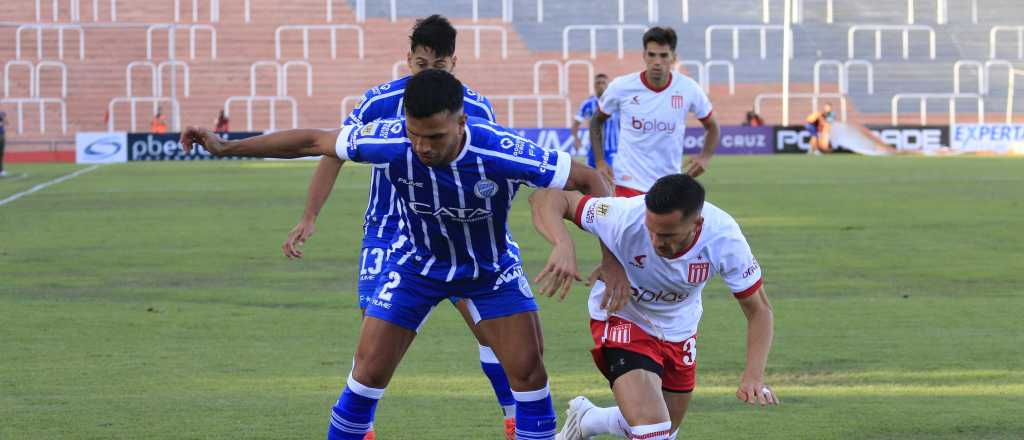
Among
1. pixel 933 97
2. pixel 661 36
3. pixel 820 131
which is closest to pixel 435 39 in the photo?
pixel 661 36

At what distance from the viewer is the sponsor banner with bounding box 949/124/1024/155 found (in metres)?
47.1

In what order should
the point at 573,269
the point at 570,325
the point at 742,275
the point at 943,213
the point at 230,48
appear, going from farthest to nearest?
the point at 230,48
the point at 943,213
the point at 570,325
the point at 742,275
the point at 573,269

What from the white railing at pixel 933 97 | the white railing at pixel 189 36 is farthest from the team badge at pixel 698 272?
the white railing at pixel 933 97

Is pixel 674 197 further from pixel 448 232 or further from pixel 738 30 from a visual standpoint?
pixel 738 30

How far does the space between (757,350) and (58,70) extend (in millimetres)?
48173

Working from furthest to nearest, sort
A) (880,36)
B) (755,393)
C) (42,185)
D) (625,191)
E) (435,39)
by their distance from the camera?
(880,36) → (42,185) → (625,191) → (435,39) → (755,393)

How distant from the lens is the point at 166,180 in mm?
31812

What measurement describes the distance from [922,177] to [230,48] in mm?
28328

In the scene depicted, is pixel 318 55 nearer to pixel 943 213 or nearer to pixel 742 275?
pixel 943 213

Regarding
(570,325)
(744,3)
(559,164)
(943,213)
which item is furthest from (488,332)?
(744,3)

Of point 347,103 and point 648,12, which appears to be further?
point 648,12

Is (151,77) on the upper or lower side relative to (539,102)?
upper

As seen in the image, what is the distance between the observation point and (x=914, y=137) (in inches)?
1844

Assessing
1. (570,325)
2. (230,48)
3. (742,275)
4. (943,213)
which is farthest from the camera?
(230,48)
